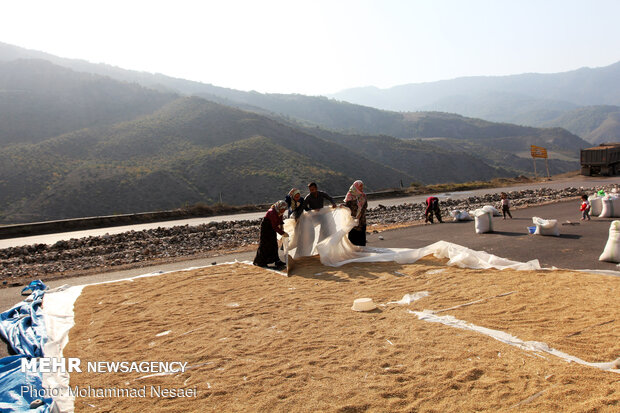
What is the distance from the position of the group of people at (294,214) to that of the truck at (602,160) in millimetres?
33503

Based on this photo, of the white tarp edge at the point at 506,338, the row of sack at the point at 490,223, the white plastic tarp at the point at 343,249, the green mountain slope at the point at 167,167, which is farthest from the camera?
the green mountain slope at the point at 167,167

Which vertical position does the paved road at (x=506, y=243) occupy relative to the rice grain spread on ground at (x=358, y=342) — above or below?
above

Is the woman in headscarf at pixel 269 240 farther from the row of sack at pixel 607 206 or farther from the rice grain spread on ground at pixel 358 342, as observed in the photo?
the row of sack at pixel 607 206

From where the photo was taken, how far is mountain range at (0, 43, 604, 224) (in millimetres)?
37250

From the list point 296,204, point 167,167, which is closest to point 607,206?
Result: point 296,204

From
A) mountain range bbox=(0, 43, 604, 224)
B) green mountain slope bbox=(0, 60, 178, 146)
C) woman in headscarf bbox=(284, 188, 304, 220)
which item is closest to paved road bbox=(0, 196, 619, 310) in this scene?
woman in headscarf bbox=(284, 188, 304, 220)

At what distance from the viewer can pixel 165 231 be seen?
1648 cm

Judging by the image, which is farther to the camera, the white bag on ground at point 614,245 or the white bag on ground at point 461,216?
the white bag on ground at point 461,216

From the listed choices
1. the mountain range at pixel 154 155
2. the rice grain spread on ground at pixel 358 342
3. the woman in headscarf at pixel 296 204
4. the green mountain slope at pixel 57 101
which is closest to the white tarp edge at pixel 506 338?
the rice grain spread on ground at pixel 358 342

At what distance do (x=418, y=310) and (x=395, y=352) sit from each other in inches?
51.4

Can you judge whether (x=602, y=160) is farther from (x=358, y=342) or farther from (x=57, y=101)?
(x=57, y=101)

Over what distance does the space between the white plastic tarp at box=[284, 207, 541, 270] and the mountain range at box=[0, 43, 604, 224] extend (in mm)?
29931

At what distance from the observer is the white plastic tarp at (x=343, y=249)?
7.25m

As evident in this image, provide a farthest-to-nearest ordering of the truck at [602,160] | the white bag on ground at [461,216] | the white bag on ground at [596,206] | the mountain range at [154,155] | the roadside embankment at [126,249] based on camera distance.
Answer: the mountain range at [154,155] < the truck at [602,160] < the white bag on ground at [461,216] < the white bag on ground at [596,206] < the roadside embankment at [126,249]
